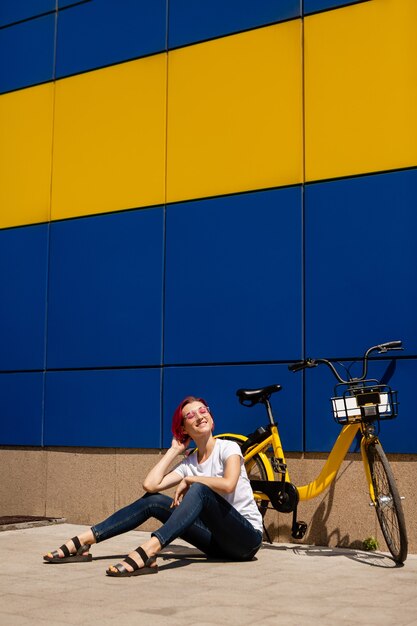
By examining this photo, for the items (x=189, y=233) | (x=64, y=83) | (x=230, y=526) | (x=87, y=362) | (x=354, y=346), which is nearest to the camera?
(x=230, y=526)

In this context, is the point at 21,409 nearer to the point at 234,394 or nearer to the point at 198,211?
the point at 234,394

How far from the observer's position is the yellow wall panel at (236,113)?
324 inches

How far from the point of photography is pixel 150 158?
9102 millimetres

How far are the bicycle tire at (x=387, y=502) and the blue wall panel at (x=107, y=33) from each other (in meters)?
4.79

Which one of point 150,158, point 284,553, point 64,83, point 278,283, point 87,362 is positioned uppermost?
point 64,83

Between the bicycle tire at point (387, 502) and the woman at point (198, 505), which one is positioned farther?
the bicycle tire at point (387, 502)

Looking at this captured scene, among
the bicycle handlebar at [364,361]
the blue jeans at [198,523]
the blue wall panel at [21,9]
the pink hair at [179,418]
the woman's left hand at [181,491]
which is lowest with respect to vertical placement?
the blue jeans at [198,523]

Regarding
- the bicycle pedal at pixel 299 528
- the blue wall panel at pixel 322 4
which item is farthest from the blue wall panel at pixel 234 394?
the blue wall panel at pixel 322 4

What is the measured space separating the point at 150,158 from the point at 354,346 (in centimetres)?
294

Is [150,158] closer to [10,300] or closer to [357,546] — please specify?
[10,300]

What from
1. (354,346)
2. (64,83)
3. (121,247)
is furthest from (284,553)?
(64,83)

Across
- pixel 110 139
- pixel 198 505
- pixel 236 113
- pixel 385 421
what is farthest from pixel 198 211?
pixel 198 505

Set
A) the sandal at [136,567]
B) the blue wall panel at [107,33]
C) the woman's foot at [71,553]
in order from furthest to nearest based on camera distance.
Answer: the blue wall panel at [107,33]
the woman's foot at [71,553]
the sandal at [136,567]

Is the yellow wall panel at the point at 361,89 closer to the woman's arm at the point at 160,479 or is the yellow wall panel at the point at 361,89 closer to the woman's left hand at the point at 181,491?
the woman's arm at the point at 160,479
